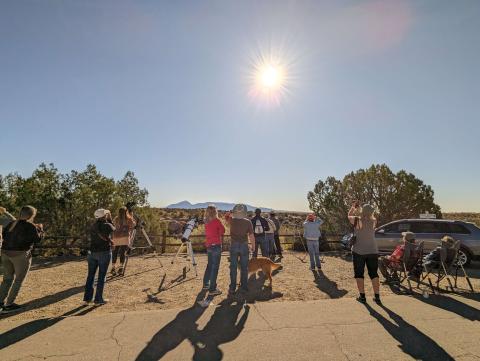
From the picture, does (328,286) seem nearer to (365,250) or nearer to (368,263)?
(368,263)

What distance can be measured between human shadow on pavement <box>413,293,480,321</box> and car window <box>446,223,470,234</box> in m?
6.27

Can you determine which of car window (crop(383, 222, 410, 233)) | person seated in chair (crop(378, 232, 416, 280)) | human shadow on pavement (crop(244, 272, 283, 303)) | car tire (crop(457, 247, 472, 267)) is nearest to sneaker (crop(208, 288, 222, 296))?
human shadow on pavement (crop(244, 272, 283, 303))

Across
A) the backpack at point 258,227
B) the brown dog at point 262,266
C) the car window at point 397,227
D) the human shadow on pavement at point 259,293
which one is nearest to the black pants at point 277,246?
the backpack at point 258,227

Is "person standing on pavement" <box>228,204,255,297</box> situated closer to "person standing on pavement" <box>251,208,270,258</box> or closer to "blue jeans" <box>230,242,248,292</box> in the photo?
"blue jeans" <box>230,242,248,292</box>

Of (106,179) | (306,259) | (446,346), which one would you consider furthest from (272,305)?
(106,179)

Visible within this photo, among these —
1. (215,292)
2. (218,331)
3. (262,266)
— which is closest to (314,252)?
(262,266)

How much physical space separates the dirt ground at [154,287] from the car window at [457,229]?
1.42 meters

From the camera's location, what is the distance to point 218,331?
4766 mm

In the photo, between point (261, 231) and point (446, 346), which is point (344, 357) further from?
point (261, 231)

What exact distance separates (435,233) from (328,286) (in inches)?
268

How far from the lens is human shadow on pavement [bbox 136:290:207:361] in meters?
4.03

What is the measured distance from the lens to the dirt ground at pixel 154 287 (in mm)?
6352

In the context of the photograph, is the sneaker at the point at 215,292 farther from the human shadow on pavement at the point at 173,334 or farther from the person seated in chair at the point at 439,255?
the person seated in chair at the point at 439,255

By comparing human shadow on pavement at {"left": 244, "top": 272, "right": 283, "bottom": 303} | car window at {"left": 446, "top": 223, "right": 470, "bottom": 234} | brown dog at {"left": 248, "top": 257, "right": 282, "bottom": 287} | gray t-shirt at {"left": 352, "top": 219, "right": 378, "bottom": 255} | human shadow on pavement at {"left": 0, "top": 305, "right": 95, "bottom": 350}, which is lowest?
human shadow on pavement at {"left": 0, "top": 305, "right": 95, "bottom": 350}
